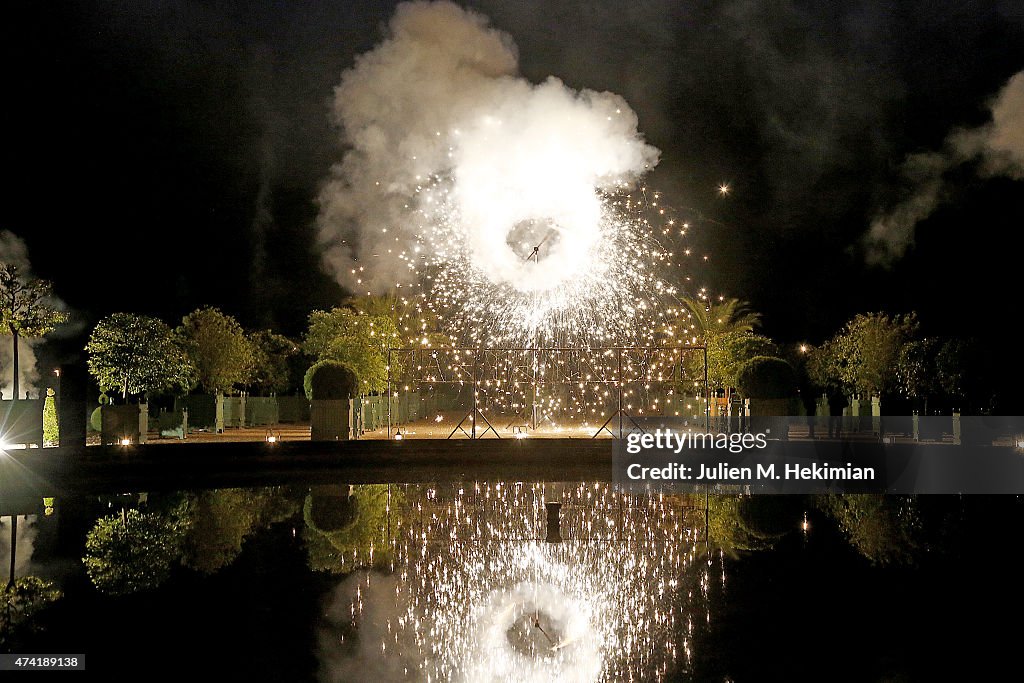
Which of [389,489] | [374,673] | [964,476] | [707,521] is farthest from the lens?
[964,476]

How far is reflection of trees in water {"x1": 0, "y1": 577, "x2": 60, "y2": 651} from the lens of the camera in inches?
254

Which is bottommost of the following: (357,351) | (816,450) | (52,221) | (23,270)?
(816,450)

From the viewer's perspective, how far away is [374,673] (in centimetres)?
578

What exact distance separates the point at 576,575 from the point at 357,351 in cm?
2197

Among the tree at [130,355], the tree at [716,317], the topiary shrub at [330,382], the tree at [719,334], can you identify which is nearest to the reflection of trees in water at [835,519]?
the topiary shrub at [330,382]

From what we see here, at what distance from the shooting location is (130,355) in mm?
23812

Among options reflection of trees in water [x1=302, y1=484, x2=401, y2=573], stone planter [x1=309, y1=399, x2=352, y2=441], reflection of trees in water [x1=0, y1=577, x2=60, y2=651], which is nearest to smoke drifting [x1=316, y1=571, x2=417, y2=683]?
reflection of trees in water [x1=302, y1=484, x2=401, y2=573]

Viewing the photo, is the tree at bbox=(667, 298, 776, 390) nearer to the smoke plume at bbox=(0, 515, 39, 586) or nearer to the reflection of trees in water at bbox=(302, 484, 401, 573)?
the reflection of trees in water at bbox=(302, 484, 401, 573)

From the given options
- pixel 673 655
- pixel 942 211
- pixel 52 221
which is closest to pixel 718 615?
pixel 673 655

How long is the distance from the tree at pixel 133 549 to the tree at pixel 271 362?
73.9ft

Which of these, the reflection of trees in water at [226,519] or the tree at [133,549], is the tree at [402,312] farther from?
the tree at [133,549]

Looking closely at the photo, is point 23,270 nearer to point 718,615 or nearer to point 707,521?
point 707,521

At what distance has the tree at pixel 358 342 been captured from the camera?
29.5 m

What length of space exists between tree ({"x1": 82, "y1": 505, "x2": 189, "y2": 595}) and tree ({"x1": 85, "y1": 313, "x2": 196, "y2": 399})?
1294 centimetres
